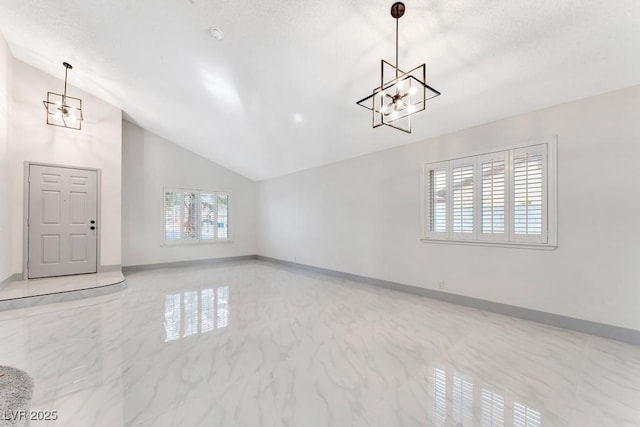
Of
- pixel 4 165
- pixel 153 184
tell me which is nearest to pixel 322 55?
pixel 4 165

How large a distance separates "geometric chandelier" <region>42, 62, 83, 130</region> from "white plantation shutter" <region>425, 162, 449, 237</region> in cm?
643

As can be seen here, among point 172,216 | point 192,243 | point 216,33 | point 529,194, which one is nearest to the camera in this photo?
point 216,33

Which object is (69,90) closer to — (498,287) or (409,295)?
(409,295)

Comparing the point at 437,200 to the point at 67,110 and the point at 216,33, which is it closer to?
the point at 216,33

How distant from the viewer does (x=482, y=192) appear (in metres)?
3.90

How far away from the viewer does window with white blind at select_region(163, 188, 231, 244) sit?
7.22m

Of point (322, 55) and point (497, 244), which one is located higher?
point (322, 55)

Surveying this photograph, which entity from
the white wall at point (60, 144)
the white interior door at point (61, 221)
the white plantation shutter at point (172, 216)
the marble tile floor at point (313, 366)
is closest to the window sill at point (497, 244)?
the marble tile floor at point (313, 366)

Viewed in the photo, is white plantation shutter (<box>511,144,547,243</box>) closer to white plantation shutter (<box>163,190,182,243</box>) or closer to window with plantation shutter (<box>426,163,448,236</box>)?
window with plantation shutter (<box>426,163,448,236</box>)

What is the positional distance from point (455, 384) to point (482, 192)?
2.72 m

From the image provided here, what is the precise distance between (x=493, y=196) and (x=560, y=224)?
798 millimetres

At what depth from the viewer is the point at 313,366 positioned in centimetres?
240

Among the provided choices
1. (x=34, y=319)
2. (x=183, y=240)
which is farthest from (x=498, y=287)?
(x=183, y=240)

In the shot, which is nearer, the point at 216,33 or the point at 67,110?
the point at 216,33
